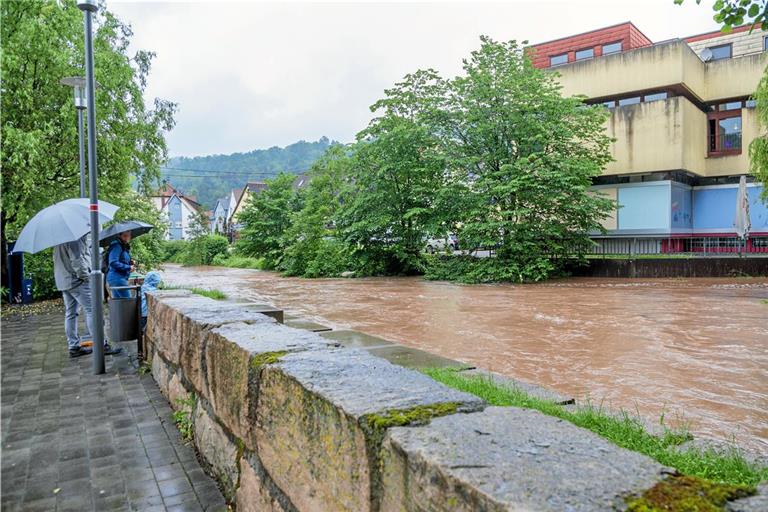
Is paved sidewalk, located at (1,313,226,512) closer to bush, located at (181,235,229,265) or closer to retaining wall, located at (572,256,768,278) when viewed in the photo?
retaining wall, located at (572,256,768,278)

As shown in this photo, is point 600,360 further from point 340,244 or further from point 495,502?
Answer: point 340,244

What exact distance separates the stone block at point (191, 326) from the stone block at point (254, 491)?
0.90 metres

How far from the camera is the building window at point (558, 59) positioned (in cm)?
2985

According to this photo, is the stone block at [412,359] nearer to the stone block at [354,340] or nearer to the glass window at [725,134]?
the stone block at [354,340]

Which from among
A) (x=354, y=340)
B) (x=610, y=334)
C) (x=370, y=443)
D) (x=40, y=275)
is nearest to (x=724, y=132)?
(x=610, y=334)

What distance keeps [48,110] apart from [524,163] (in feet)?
43.1

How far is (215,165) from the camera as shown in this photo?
364 feet

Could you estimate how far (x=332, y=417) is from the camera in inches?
70.6

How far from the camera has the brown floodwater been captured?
504cm

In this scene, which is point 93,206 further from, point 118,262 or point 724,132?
point 724,132

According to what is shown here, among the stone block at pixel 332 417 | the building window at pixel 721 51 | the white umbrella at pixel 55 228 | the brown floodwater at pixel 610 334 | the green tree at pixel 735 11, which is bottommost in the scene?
the brown floodwater at pixel 610 334

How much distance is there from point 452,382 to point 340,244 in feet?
65.5

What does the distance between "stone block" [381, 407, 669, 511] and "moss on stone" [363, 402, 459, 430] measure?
0.05 metres

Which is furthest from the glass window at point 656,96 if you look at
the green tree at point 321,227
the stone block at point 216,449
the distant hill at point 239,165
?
the distant hill at point 239,165
